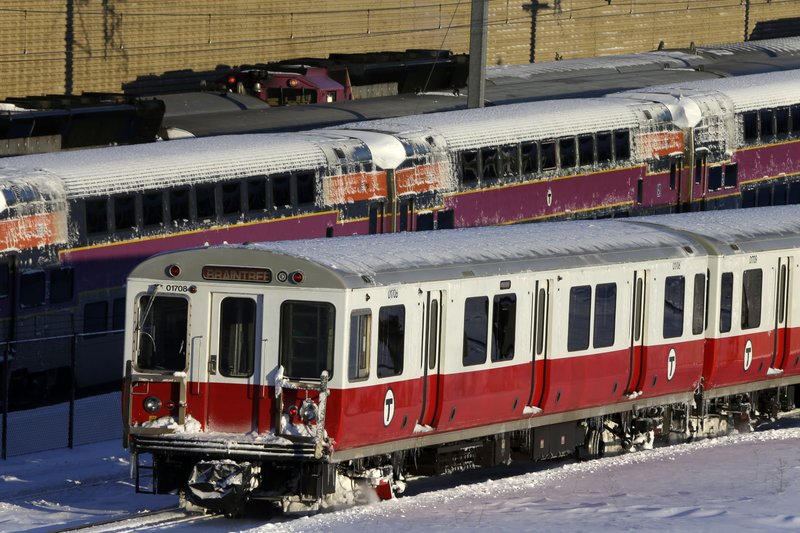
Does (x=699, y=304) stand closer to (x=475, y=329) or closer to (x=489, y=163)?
(x=475, y=329)

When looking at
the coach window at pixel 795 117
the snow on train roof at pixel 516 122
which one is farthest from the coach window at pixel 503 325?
the coach window at pixel 795 117

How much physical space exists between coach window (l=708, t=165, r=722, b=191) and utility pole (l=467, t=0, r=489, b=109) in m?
4.77

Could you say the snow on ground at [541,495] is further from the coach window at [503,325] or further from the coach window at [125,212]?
the coach window at [125,212]

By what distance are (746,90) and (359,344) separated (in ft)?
68.9

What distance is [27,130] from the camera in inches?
1033

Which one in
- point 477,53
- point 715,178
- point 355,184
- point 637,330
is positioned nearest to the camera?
point 637,330

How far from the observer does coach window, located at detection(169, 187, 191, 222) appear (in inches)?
920

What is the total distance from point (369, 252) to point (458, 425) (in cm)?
186

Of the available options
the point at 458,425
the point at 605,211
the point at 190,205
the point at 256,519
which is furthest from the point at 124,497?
the point at 605,211

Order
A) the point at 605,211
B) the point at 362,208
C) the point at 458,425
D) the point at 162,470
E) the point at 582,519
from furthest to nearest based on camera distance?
the point at 605,211 → the point at 362,208 → the point at 458,425 → the point at 162,470 → the point at 582,519

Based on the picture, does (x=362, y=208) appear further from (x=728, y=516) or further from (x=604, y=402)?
(x=728, y=516)

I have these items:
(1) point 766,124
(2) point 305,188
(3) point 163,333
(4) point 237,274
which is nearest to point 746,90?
(1) point 766,124

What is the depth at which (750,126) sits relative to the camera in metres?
34.0

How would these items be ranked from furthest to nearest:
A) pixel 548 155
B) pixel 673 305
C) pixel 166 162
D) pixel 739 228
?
pixel 548 155
pixel 166 162
pixel 739 228
pixel 673 305
